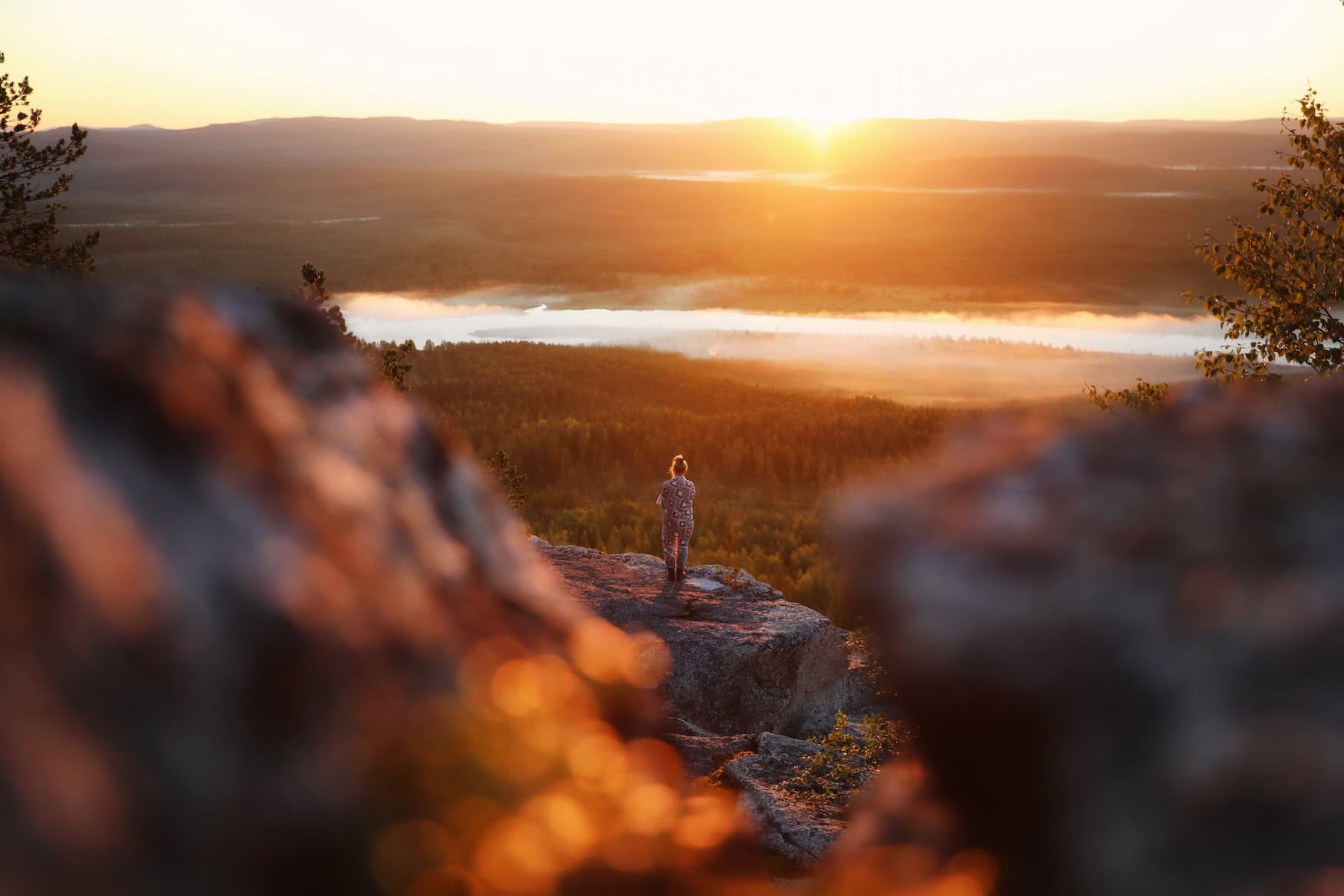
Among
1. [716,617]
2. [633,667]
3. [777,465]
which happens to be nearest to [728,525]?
[777,465]

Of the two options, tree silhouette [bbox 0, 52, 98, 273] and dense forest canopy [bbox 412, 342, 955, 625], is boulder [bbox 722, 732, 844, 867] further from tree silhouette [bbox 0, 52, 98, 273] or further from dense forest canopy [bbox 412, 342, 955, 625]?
tree silhouette [bbox 0, 52, 98, 273]

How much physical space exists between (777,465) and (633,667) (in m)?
56.4

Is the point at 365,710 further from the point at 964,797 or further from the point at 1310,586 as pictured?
the point at 1310,586

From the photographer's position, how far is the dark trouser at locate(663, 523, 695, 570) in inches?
594

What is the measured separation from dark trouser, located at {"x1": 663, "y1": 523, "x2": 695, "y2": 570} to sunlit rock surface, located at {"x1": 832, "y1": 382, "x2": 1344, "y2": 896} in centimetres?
1317

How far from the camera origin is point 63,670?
100 cm

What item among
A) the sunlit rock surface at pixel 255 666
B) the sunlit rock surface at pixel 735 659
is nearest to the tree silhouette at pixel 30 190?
the sunlit rock surface at pixel 735 659

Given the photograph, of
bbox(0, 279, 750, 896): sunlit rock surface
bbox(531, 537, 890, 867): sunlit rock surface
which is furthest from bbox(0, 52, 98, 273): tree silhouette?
bbox(0, 279, 750, 896): sunlit rock surface

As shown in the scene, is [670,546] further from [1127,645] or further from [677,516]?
[1127,645]

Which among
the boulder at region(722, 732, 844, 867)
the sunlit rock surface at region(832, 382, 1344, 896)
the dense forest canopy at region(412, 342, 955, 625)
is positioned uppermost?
the sunlit rock surface at region(832, 382, 1344, 896)

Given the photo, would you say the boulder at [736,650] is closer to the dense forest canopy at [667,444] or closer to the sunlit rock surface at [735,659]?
the sunlit rock surface at [735,659]

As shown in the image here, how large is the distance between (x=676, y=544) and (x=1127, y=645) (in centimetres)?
1412

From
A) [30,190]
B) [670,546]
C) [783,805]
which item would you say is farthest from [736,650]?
[30,190]

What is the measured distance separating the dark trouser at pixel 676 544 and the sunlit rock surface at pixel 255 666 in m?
13.3
